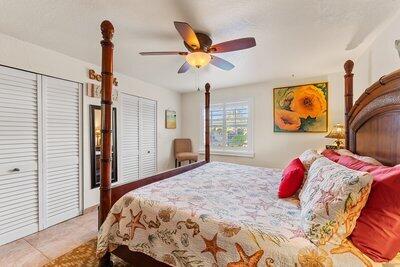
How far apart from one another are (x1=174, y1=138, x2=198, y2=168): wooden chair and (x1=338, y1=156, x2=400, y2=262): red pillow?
11.9 ft

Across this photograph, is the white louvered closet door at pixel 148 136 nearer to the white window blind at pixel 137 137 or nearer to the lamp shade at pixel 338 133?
the white window blind at pixel 137 137

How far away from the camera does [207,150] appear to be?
10.3 ft

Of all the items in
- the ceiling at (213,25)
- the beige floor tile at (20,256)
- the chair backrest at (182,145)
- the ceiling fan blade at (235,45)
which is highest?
the ceiling at (213,25)

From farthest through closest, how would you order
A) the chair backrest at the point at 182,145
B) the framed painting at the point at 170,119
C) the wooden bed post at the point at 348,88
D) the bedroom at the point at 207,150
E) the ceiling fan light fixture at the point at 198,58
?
1. the chair backrest at the point at 182,145
2. the framed painting at the point at 170,119
3. the wooden bed post at the point at 348,88
4. the ceiling fan light fixture at the point at 198,58
5. the bedroom at the point at 207,150

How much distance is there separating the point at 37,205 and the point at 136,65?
2.25 meters

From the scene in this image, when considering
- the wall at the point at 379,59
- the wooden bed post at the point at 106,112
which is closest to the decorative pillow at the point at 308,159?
→ the wall at the point at 379,59

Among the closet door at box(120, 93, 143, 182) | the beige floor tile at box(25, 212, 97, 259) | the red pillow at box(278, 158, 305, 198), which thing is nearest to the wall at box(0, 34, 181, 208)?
the closet door at box(120, 93, 143, 182)

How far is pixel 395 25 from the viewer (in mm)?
1823

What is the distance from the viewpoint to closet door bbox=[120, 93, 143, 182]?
3557 mm

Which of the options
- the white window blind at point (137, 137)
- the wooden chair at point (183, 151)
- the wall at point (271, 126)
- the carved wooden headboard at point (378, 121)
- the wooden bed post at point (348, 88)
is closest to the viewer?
the carved wooden headboard at point (378, 121)

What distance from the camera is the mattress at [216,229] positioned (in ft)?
3.18

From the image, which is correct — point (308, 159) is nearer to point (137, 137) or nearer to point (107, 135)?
point (107, 135)

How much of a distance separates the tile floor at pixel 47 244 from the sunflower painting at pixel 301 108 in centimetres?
353

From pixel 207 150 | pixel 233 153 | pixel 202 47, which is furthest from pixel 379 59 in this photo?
pixel 233 153
